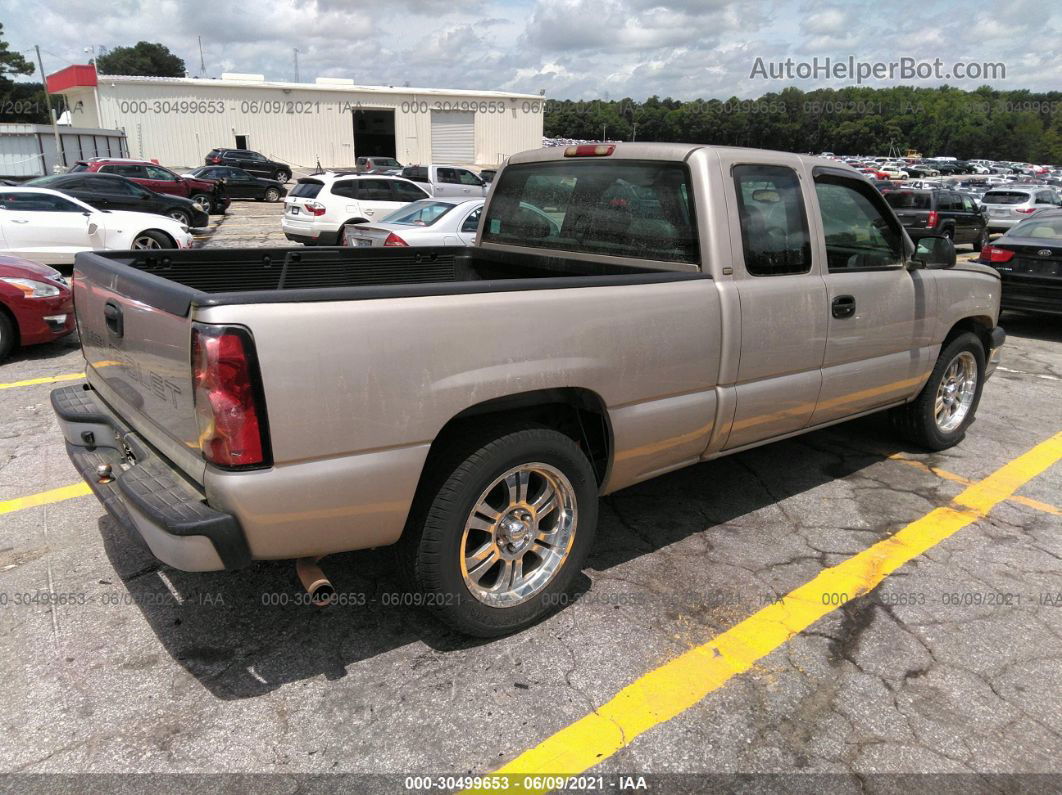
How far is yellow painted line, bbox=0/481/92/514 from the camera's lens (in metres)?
3.97

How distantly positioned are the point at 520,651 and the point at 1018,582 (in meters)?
2.50

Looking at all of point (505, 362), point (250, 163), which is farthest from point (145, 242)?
point (250, 163)

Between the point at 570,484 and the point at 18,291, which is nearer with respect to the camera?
the point at 570,484

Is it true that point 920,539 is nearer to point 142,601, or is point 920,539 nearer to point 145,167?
point 142,601

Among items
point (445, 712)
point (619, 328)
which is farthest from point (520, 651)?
point (619, 328)

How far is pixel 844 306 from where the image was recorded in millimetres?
3924

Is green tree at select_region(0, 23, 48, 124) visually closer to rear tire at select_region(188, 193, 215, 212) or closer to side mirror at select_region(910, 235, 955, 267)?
rear tire at select_region(188, 193, 215, 212)

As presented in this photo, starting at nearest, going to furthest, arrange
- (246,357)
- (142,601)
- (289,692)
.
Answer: (246,357), (289,692), (142,601)

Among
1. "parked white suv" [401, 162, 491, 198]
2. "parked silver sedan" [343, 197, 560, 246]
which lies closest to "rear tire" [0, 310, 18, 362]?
"parked silver sedan" [343, 197, 560, 246]

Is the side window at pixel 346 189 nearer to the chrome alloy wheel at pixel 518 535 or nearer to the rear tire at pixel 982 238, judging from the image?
the chrome alloy wheel at pixel 518 535

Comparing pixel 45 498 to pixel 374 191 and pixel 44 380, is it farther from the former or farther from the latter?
pixel 374 191

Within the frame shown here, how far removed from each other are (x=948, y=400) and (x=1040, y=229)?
6548 millimetres

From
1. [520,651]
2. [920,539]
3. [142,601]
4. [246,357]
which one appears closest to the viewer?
[246,357]

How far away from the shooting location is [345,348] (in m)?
2.29
